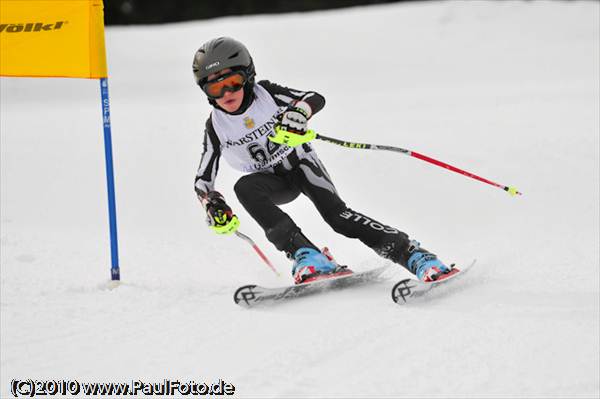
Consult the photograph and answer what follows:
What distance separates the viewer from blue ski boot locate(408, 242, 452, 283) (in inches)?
151

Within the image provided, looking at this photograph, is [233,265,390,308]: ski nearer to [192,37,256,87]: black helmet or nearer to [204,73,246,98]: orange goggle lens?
[204,73,246,98]: orange goggle lens

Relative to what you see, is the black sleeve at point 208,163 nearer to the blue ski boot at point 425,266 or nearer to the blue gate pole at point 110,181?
the blue gate pole at point 110,181

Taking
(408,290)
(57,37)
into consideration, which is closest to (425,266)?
(408,290)

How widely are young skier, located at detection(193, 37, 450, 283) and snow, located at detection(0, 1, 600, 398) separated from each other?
286 millimetres

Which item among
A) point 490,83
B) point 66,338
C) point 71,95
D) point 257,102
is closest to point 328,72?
point 490,83

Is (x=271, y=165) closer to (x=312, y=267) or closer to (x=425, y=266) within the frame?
(x=312, y=267)

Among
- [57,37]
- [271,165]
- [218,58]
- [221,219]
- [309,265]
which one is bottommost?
[309,265]

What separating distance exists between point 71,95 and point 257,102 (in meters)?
6.57

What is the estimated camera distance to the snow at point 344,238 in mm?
3139

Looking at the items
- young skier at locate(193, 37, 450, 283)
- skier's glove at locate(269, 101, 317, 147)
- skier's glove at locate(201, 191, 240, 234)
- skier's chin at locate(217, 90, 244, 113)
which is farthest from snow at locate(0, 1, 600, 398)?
skier's chin at locate(217, 90, 244, 113)

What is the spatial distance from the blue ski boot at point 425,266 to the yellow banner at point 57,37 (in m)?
2.20

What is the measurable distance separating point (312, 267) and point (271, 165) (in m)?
0.76

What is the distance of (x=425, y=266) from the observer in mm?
3902

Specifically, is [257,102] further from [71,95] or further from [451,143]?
[71,95]
